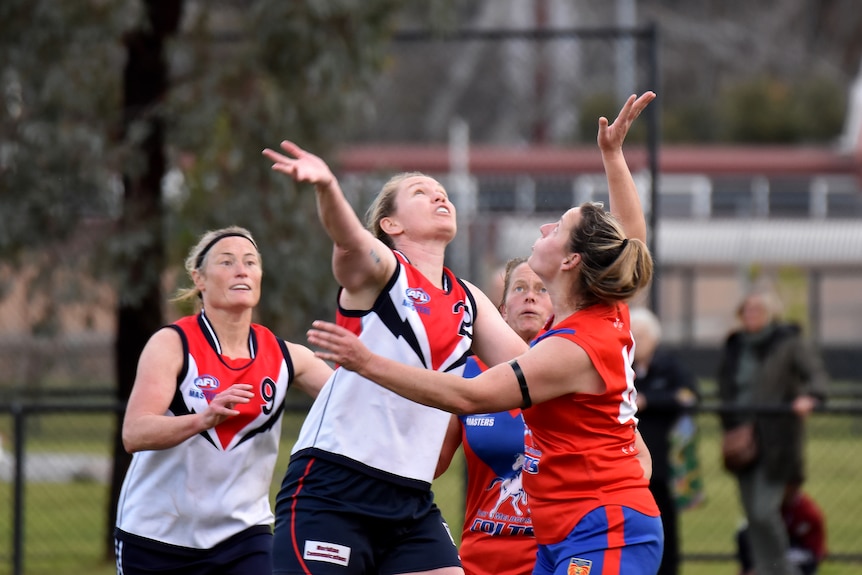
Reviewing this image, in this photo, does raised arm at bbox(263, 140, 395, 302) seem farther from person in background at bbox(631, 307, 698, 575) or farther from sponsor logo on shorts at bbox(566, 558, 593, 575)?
person in background at bbox(631, 307, 698, 575)

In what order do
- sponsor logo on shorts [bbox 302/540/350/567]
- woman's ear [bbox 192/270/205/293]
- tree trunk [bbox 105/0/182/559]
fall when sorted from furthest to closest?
tree trunk [bbox 105/0/182/559], woman's ear [bbox 192/270/205/293], sponsor logo on shorts [bbox 302/540/350/567]

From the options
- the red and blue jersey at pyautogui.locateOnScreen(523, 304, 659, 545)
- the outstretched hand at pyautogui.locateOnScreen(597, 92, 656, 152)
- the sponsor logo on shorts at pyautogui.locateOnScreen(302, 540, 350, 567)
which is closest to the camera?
the red and blue jersey at pyautogui.locateOnScreen(523, 304, 659, 545)

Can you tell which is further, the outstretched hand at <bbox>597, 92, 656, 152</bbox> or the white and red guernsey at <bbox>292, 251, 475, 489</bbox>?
the outstretched hand at <bbox>597, 92, 656, 152</bbox>

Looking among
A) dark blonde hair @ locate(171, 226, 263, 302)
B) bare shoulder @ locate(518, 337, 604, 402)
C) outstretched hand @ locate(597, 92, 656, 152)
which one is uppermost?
outstretched hand @ locate(597, 92, 656, 152)

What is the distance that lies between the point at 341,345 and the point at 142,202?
587 cm

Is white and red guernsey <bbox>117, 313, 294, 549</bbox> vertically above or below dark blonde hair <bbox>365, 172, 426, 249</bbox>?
below

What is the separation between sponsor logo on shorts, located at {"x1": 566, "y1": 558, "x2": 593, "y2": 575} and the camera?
3.80m

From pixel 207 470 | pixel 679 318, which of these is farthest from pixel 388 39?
pixel 679 318

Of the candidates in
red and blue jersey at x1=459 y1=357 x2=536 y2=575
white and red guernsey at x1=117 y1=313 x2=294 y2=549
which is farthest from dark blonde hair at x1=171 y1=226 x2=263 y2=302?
red and blue jersey at x1=459 y1=357 x2=536 y2=575

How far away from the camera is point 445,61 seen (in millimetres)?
20297

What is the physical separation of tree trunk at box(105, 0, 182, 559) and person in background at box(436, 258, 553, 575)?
460 cm

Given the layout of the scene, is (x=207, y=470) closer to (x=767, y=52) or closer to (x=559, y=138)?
(x=559, y=138)

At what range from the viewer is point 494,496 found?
459 cm

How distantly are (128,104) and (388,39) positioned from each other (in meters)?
1.97
